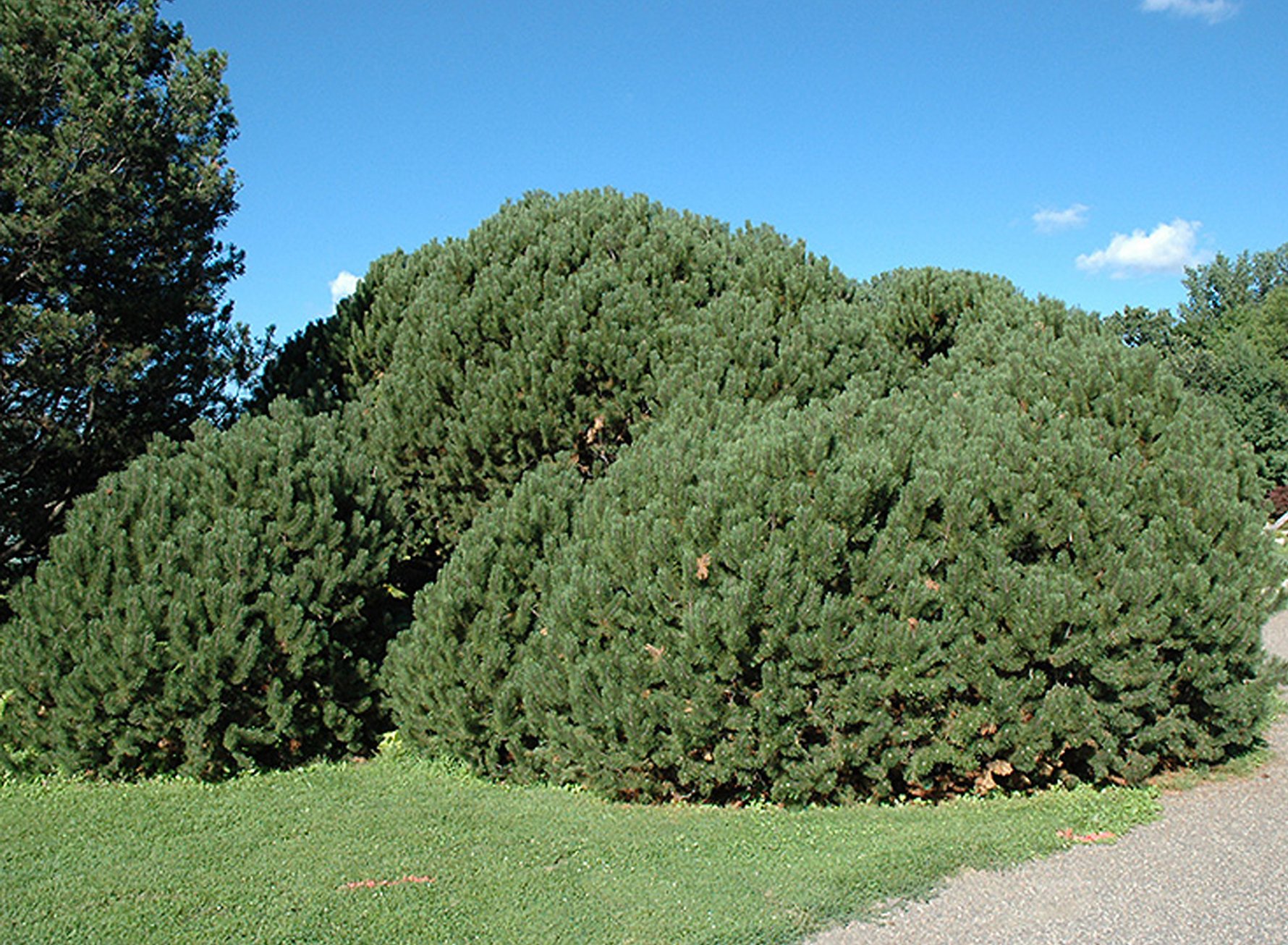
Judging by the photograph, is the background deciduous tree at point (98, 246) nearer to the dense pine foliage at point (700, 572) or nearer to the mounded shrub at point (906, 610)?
the dense pine foliage at point (700, 572)

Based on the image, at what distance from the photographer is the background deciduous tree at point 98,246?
23.8 ft

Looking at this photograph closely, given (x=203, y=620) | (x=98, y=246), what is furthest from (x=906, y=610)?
(x=98, y=246)

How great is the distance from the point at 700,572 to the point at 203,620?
3.08 meters

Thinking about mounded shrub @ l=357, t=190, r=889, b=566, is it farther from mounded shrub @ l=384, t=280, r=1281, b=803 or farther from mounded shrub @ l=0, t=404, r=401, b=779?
mounded shrub @ l=384, t=280, r=1281, b=803

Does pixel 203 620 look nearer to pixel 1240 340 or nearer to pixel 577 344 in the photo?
pixel 577 344

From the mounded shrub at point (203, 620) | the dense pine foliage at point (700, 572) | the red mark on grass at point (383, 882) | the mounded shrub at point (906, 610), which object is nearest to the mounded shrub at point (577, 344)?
the dense pine foliage at point (700, 572)

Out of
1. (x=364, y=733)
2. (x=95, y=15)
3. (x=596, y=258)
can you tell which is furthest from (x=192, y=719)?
(x=95, y=15)

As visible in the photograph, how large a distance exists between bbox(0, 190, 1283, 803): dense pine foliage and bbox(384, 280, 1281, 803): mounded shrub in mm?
19

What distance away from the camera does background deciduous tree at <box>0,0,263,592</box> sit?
7.25 metres

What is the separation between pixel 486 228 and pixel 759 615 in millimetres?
4566

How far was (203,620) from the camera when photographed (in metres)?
6.41

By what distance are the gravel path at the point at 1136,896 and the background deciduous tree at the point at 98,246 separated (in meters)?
6.64

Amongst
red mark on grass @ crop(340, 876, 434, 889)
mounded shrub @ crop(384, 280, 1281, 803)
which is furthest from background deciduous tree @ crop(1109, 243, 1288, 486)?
red mark on grass @ crop(340, 876, 434, 889)

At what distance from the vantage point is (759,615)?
18.5ft
